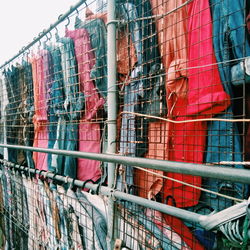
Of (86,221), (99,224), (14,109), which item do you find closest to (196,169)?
(99,224)

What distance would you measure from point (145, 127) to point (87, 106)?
1.37 feet

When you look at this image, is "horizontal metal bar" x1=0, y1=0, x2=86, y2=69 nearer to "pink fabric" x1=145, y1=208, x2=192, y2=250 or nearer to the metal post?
the metal post

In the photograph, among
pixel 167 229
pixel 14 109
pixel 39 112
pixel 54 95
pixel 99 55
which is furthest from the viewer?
pixel 14 109

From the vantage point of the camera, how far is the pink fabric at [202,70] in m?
0.88

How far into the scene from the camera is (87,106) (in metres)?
1.34

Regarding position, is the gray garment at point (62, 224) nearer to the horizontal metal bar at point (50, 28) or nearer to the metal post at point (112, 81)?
the metal post at point (112, 81)

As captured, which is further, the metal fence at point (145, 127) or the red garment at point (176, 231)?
the red garment at point (176, 231)

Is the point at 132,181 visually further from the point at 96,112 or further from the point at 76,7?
the point at 76,7

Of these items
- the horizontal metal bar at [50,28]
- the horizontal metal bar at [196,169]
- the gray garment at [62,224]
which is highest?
the horizontal metal bar at [50,28]

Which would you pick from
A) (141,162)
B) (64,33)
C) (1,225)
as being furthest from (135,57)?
(1,225)

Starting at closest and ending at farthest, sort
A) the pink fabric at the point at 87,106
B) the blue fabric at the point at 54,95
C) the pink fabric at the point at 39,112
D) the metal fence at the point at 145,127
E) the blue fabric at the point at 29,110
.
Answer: the metal fence at the point at 145,127
the pink fabric at the point at 87,106
the blue fabric at the point at 54,95
the pink fabric at the point at 39,112
the blue fabric at the point at 29,110

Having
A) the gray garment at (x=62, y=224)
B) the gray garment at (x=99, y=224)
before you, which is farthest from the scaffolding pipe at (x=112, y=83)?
the gray garment at (x=62, y=224)

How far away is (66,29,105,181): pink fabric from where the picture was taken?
1.32 meters

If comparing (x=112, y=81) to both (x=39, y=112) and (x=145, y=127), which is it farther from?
(x=39, y=112)
